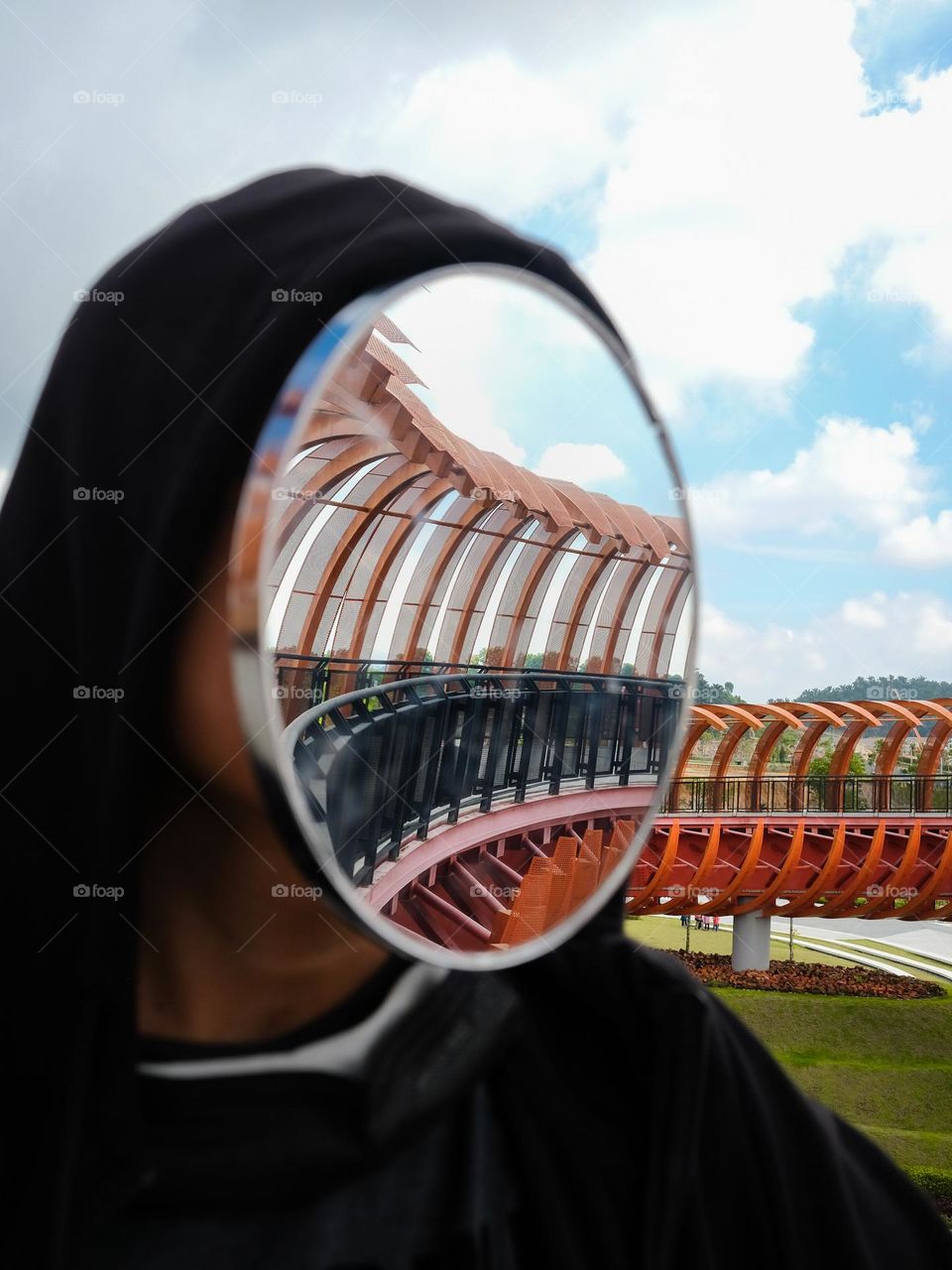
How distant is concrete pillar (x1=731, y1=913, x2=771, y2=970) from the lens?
17.8 metres

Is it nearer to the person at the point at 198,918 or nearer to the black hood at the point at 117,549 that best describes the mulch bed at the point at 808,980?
the person at the point at 198,918

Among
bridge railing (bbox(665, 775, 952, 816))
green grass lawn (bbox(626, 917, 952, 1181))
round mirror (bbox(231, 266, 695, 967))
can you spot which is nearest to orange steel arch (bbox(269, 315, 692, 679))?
round mirror (bbox(231, 266, 695, 967))

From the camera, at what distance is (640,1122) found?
2.39 feet

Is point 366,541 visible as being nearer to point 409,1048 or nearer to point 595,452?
point 595,452

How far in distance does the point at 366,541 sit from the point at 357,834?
31 cm

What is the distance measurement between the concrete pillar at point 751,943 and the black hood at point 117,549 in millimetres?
17966

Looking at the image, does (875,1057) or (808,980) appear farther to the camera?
(808,980)

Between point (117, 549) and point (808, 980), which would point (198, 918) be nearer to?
point (117, 549)

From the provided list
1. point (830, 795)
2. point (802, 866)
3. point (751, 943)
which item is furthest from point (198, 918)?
point (751, 943)

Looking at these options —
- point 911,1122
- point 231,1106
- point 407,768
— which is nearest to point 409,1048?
point 231,1106

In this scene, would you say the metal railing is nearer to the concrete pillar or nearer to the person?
the person

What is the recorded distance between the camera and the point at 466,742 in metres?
0.84

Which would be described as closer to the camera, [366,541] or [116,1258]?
[116,1258]

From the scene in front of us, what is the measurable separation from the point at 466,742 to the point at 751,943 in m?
18.8
